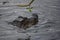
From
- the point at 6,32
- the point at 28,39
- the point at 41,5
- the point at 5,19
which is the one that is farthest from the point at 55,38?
the point at 41,5

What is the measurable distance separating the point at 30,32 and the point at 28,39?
0.16m

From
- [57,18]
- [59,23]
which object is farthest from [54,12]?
[59,23]

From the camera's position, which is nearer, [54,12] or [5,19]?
[5,19]

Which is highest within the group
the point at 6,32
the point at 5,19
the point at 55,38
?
the point at 5,19

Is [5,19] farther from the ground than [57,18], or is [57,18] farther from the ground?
[5,19]

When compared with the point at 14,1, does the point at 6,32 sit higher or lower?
lower

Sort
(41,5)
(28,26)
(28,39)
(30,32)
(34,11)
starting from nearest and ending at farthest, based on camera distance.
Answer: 1. (28,39)
2. (30,32)
3. (28,26)
4. (34,11)
5. (41,5)

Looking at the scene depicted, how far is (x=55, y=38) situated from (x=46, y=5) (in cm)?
121

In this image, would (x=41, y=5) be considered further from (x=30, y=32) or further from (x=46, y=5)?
(x=30, y=32)

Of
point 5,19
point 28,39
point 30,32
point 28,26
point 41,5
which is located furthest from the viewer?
point 41,5

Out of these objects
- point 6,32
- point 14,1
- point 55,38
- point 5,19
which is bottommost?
point 55,38

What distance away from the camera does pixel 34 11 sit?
8.30 ft

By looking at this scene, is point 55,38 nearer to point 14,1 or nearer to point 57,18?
point 57,18

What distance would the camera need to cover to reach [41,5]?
9.36 ft
